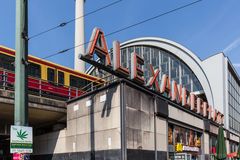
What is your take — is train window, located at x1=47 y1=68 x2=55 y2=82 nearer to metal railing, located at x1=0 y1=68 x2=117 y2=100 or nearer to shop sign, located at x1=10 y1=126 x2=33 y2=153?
metal railing, located at x1=0 y1=68 x2=117 y2=100

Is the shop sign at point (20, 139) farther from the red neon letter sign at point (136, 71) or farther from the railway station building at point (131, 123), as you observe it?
the red neon letter sign at point (136, 71)

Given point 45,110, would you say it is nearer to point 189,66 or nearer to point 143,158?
point 143,158

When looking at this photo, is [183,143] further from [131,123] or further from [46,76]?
[46,76]

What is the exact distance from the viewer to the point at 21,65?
869 cm

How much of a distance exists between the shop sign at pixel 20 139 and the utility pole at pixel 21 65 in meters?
0.14

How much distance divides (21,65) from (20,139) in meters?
1.72

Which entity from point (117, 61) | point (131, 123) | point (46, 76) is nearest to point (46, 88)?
point (46, 76)

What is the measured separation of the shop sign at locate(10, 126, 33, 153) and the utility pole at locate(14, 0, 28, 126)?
0.14 metres

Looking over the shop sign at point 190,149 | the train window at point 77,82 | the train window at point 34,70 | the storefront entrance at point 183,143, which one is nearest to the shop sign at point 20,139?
the storefront entrance at point 183,143

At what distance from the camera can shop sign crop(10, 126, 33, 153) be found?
854 cm

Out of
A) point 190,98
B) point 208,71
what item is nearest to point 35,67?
point 190,98

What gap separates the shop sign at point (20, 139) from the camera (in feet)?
28.0

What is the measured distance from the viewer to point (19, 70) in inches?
341

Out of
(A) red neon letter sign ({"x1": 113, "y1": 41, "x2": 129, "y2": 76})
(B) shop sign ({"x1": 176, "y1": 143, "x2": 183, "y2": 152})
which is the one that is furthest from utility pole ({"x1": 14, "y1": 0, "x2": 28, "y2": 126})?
(B) shop sign ({"x1": 176, "y1": 143, "x2": 183, "y2": 152})
